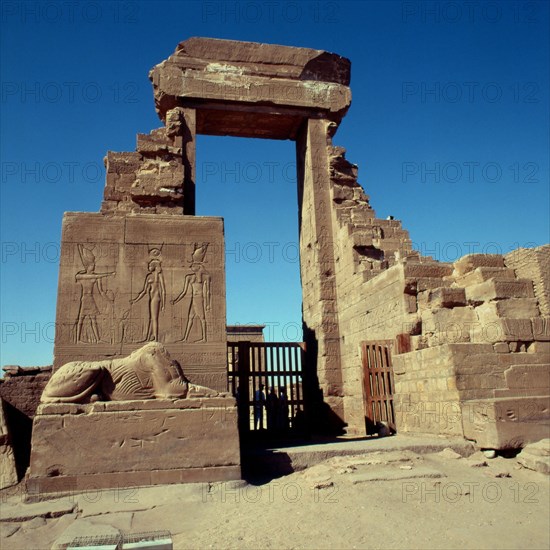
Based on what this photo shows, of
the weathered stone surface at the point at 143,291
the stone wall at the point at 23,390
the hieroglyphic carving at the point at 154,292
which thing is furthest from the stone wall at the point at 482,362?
the stone wall at the point at 23,390

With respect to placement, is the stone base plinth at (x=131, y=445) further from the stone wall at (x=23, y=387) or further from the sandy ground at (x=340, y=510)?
the stone wall at (x=23, y=387)

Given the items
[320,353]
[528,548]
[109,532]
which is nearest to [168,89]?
[320,353]

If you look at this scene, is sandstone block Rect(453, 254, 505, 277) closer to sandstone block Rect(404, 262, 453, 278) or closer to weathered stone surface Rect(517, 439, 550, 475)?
sandstone block Rect(404, 262, 453, 278)

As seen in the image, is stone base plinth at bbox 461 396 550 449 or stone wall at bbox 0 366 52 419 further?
stone wall at bbox 0 366 52 419

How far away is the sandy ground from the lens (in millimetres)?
4262

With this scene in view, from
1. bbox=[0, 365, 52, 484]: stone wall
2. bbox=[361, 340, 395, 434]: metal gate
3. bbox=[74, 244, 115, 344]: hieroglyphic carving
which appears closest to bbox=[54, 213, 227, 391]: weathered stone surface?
bbox=[74, 244, 115, 344]: hieroglyphic carving

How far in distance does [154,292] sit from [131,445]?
2.14 m

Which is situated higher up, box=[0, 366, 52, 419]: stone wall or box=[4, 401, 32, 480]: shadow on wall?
box=[0, 366, 52, 419]: stone wall

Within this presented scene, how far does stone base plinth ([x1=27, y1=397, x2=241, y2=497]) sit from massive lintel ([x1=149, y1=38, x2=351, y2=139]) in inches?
330

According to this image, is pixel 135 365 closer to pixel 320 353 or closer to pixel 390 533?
pixel 390 533

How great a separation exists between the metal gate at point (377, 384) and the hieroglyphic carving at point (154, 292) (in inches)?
157

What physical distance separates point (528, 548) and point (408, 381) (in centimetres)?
403

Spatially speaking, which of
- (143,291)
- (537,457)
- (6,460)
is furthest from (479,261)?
(6,460)

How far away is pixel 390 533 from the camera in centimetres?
429
